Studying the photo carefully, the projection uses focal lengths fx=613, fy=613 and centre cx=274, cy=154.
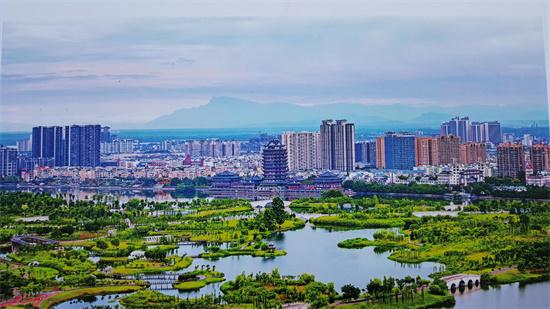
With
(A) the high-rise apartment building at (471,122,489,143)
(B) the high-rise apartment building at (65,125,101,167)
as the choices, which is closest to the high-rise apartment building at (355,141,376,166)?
(A) the high-rise apartment building at (471,122,489,143)

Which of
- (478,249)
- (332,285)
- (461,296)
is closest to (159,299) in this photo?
(332,285)

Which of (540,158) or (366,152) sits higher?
(366,152)

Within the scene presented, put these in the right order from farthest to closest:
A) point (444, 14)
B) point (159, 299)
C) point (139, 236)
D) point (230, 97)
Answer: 1. point (230, 97)
2. point (139, 236)
3. point (444, 14)
4. point (159, 299)

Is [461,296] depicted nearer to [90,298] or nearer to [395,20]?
[395,20]

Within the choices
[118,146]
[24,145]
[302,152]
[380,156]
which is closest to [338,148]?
[302,152]

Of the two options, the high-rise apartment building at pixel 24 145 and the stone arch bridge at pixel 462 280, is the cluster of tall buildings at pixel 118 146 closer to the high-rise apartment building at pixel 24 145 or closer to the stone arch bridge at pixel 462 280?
the high-rise apartment building at pixel 24 145

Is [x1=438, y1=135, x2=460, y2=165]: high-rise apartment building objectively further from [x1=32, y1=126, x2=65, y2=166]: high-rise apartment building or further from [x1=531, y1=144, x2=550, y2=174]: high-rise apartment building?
[x1=32, y1=126, x2=65, y2=166]: high-rise apartment building

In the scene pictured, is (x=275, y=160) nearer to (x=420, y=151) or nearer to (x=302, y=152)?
(x=302, y=152)
